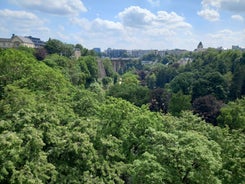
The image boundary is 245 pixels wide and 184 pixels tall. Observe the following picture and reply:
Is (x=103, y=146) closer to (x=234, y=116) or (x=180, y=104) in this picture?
(x=234, y=116)

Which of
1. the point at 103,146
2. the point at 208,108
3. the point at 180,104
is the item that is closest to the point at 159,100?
the point at 180,104

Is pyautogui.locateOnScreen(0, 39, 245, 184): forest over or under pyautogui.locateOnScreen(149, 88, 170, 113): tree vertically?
over

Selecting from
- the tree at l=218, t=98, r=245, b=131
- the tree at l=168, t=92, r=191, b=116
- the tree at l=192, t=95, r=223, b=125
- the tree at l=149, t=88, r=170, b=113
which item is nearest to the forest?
the tree at l=218, t=98, r=245, b=131

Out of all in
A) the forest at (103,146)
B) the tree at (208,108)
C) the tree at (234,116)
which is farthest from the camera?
the tree at (208,108)

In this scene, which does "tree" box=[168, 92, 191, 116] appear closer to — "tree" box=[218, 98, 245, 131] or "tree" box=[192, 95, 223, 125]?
"tree" box=[192, 95, 223, 125]

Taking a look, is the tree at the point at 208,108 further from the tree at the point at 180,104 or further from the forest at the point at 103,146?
the forest at the point at 103,146

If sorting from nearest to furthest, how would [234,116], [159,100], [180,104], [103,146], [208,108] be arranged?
[103,146], [234,116], [208,108], [180,104], [159,100]

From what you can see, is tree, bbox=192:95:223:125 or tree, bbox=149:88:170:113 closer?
tree, bbox=192:95:223:125

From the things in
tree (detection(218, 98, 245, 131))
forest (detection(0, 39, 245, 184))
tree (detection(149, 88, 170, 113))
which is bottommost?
tree (detection(149, 88, 170, 113))

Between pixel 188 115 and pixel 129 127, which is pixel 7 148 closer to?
pixel 129 127

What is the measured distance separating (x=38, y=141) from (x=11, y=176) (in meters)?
1.92

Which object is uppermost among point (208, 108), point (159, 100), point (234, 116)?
point (234, 116)

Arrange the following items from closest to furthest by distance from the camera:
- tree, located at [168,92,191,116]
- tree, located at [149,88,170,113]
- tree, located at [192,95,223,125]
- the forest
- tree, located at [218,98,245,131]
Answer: the forest
tree, located at [218,98,245,131]
tree, located at [192,95,223,125]
tree, located at [168,92,191,116]
tree, located at [149,88,170,113]

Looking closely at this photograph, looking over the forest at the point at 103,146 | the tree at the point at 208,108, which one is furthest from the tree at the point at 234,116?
the forest at the point at 103,146
